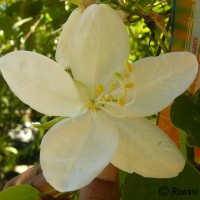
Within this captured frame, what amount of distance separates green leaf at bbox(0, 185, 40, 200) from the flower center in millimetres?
122

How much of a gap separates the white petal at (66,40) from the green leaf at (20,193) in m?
0.14

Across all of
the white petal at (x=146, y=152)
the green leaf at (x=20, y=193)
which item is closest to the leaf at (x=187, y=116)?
the white petal at (x=146, y=152)

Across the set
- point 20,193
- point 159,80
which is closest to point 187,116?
point 159,80

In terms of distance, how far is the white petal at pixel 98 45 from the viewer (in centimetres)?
36

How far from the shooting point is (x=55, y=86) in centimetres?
38

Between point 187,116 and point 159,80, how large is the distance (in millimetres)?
52

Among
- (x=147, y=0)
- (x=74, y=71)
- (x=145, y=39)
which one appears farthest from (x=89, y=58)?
(x=145, y=39)

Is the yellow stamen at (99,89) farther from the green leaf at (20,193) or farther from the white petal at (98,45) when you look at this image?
the green leaf at (20,193)

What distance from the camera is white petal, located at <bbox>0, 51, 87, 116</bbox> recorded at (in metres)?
0.36

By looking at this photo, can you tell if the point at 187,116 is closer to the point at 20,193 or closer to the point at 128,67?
the point at 128,67

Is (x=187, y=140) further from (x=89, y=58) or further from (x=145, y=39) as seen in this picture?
(x=145, y=39)

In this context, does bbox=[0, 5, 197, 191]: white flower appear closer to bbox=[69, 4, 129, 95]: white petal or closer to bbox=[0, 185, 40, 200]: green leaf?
bbox=[69, 4, 129, 95]: white petal

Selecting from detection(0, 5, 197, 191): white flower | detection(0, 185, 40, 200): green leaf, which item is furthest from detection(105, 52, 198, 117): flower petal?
detection(0, 185, 40, 200): green leaf

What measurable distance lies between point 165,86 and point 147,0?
0.16 meters
